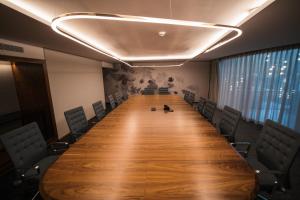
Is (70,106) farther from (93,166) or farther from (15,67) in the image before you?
(93,166)

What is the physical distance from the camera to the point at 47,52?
3.28 m

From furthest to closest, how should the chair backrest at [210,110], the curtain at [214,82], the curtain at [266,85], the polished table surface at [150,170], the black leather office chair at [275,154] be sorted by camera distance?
the curtain at [214,82] < the curtain at [266,85] < the chair backrest at [210,110] < the black leather office chair at [275,154] < the polished table surface at [150,170]

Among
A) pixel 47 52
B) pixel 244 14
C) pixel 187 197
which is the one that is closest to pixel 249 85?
pixel 244 14

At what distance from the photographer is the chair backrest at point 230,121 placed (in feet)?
6.50

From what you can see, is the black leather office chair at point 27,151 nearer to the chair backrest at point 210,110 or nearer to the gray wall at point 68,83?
the gray wall at point 68,83

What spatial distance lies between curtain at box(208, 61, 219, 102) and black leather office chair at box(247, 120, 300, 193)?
17.2 feet

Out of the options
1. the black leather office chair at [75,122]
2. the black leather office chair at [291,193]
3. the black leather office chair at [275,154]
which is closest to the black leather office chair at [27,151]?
the black leather office chair at [75,122]

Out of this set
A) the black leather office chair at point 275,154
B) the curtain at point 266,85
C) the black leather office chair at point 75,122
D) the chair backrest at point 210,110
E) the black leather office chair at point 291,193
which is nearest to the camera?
the black leather office chair at point 275,154

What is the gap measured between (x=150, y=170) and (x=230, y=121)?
1672 millimetres

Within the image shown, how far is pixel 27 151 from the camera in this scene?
1.58m

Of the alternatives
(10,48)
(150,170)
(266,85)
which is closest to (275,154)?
(150,170)

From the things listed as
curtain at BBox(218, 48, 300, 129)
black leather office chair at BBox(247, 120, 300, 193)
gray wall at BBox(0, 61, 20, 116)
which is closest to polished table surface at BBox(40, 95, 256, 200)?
black leather office chair at BBox(247, 120, 300, 193)

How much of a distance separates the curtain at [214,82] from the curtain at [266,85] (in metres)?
0.93

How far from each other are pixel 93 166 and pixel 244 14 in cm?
268
